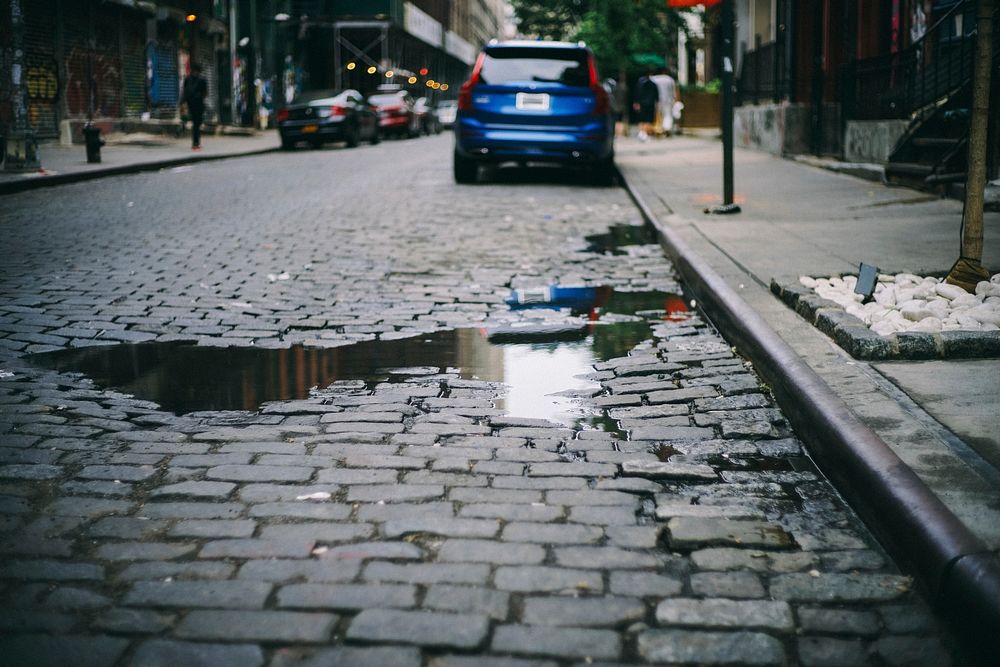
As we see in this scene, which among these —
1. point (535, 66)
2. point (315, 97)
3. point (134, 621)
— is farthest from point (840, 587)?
point (315, 97)

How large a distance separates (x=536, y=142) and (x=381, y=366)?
31.7 feet

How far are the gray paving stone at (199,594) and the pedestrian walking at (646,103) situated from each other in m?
27.4

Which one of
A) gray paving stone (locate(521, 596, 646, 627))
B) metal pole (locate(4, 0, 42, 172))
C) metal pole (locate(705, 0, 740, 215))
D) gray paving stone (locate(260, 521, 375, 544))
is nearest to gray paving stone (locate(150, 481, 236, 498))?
gray paving stone (locate(260, 521, 375, 544))

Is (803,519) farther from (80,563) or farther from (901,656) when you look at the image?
(80,563)

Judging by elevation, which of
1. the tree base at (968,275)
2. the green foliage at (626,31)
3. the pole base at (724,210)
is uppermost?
the green foliage at (626,31)

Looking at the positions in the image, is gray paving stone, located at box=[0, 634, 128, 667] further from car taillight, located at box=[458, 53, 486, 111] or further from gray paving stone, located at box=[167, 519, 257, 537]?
car taillight, located at box=[458, 53, 486, 111]

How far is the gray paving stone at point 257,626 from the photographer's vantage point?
8.30ft

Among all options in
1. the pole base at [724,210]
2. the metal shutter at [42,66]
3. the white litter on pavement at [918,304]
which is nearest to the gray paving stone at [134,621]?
the white litter on pavement at [918,304]

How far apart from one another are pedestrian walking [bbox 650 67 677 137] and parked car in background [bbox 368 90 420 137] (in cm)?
760

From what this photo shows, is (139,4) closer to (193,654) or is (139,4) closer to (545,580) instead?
(545,580)

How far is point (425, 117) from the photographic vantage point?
37.5 metres

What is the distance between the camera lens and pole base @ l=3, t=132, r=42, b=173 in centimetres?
1535

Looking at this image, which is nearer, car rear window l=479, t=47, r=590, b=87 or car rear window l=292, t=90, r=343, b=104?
car rear window l=479, t=47, r=590, b=87

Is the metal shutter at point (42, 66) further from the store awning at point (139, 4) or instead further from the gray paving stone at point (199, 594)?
the gray paving stone at point (199, 594)
